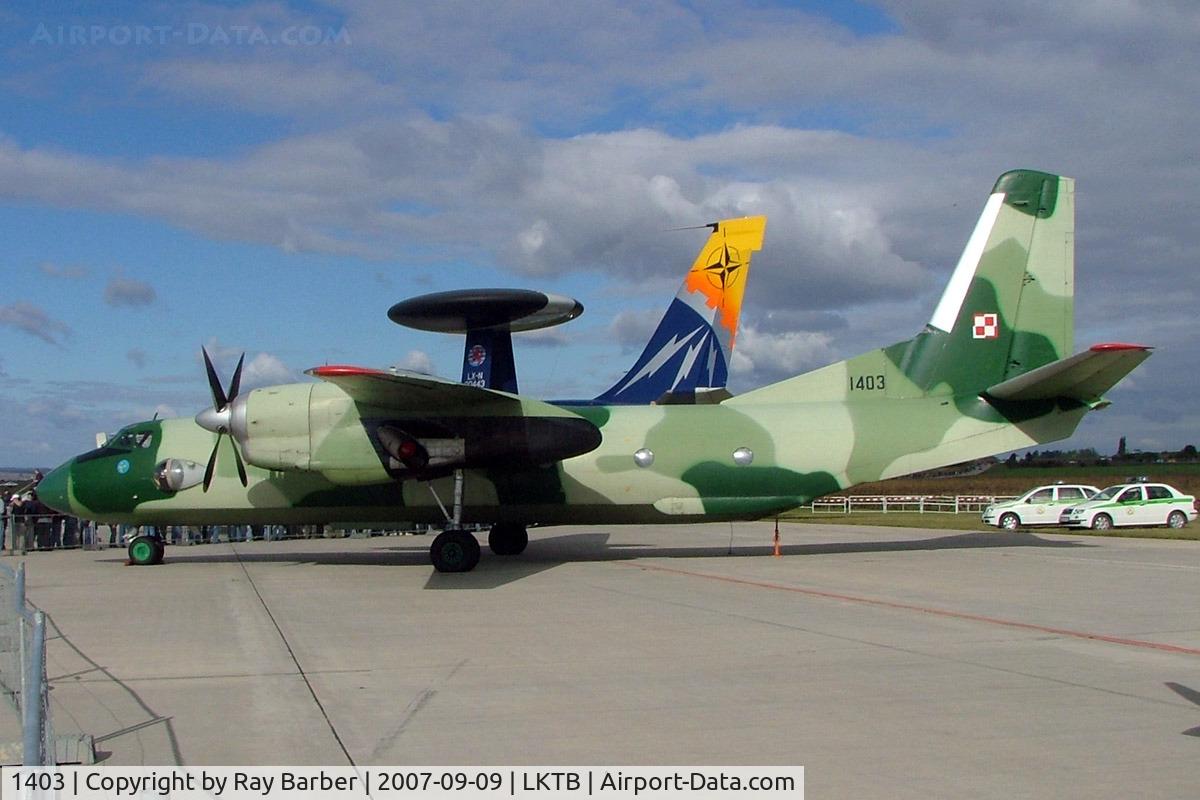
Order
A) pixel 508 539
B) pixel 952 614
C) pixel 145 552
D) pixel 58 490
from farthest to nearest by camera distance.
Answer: pixel 508 539
pixel 145 552
pixel 58 490
pixel 952 614

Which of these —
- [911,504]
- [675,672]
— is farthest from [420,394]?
[911,504]

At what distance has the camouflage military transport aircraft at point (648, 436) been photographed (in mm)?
17656

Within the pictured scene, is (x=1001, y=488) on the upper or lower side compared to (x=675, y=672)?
upper

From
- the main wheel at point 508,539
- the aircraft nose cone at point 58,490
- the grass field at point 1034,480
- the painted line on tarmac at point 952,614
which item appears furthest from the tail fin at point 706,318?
the grass field at point 1034,480

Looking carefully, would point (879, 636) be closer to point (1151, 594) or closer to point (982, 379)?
point (1151, 594)

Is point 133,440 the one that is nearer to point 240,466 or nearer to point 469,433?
point 240,466

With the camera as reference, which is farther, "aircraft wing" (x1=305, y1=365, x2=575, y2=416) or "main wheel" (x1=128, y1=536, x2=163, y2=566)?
"main wheel" (x1=128, y1=536, x2=163, y2=566)

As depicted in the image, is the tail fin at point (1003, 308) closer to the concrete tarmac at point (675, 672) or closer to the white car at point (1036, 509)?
the concrete tarmac at point (675, 672)

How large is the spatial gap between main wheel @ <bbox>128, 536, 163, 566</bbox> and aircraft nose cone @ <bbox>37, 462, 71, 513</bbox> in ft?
4.72

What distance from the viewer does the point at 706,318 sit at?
91.2 ft

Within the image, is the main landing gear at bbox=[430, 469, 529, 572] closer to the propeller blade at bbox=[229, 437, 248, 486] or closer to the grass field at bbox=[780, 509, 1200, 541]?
the propeller blade at bbox=[229, 437, 248, 486]

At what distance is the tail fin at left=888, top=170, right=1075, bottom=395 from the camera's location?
65.5 feet

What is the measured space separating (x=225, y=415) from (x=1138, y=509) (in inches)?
959

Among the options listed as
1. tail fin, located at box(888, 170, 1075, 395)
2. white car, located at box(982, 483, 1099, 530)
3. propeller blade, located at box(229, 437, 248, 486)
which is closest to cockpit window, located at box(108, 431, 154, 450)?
propeller blade, located at box(229, 437, 248, 486)
